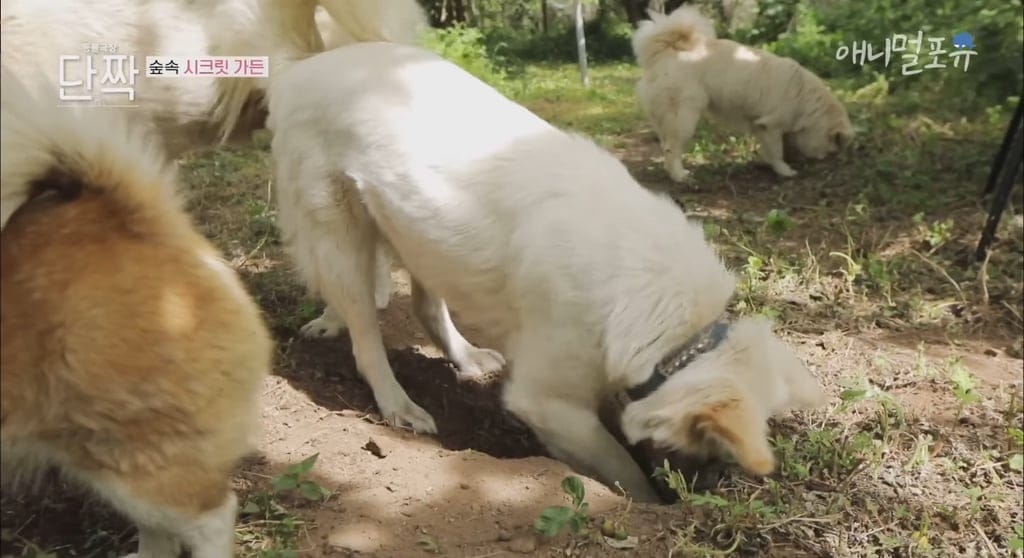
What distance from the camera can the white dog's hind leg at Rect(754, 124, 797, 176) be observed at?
6.92 m

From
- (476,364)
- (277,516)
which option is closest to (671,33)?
(476,364)

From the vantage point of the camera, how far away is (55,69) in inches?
119

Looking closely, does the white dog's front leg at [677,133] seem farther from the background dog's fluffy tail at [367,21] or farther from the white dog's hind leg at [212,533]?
the white dog's hind leg at [212,533]

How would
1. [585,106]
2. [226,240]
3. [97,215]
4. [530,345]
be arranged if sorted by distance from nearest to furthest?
[97,215]
[530,345]
[226,240]
[585,106]

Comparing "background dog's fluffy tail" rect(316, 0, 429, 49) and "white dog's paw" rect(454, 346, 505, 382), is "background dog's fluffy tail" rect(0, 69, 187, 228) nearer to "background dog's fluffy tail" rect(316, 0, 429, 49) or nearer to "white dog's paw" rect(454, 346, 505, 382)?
"background dog's fluffy tail" rect(316, 0, 429, 49)

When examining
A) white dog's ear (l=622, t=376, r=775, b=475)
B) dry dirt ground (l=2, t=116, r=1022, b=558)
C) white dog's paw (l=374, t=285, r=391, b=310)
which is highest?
white dog's ear (l=622, t=376, r=775, b=475)

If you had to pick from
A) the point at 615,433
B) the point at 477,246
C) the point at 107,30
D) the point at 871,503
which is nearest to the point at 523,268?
the point at 477,246

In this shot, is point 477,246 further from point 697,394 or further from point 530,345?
point 697,394

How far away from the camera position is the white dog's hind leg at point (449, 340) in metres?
3.84

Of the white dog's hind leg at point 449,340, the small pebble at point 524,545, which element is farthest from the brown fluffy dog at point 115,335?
the white dog's hind leg at point 449,340

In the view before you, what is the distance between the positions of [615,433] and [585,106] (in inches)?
286

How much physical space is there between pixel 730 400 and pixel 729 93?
527 cm

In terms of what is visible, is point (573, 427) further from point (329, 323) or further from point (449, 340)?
point (329, 323)

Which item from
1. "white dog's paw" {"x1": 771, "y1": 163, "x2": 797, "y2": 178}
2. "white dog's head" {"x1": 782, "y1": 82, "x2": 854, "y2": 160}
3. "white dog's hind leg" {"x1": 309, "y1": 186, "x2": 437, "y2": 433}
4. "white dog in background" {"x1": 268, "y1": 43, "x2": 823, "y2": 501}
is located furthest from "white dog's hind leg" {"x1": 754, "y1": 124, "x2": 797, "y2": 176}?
"white dog's hind leg" {"x1": 309, "y1": 186, "x2": 437, "y2": 433}
